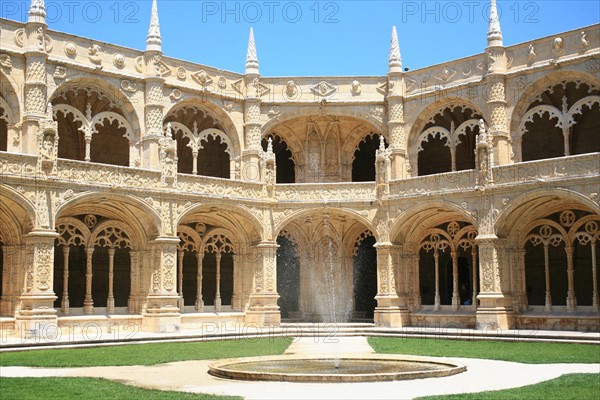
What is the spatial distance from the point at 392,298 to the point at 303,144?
8.87 metres

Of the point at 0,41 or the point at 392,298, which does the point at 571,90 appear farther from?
the point at 0,41

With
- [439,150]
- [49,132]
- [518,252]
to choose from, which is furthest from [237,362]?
[439,150]

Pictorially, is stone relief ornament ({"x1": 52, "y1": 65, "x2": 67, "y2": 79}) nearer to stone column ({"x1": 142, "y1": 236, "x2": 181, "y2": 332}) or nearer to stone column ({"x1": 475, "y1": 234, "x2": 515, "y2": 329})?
stone column ({"x1": 142, "y1": 236, "x2": 181, "y2": 332})

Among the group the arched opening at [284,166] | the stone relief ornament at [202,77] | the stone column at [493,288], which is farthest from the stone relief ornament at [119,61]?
the stone column at [493,288]

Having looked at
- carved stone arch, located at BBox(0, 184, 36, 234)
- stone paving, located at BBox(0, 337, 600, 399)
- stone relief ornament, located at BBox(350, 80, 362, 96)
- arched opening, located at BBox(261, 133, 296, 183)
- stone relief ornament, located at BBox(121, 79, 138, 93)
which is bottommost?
stone paving, located at BBox(0, 337, 600, 399)

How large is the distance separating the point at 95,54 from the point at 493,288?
17.5m

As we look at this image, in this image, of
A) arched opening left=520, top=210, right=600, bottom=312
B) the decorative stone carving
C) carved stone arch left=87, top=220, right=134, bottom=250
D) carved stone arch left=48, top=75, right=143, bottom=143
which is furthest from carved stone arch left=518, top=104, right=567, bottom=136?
carved stone arch left=87, top=220, right=134, bottom=250

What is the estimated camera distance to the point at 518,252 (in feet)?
98.5

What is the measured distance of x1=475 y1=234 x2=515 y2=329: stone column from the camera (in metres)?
29.1

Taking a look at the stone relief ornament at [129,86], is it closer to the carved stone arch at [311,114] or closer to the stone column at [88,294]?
the carved stone arch at [311,114]

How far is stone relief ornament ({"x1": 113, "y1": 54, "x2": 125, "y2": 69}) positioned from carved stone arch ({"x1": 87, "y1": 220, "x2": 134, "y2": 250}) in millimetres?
6203

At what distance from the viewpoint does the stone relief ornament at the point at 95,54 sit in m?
31.1

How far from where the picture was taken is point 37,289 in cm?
2656

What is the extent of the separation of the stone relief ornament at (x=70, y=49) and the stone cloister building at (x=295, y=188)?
0.18 feet
